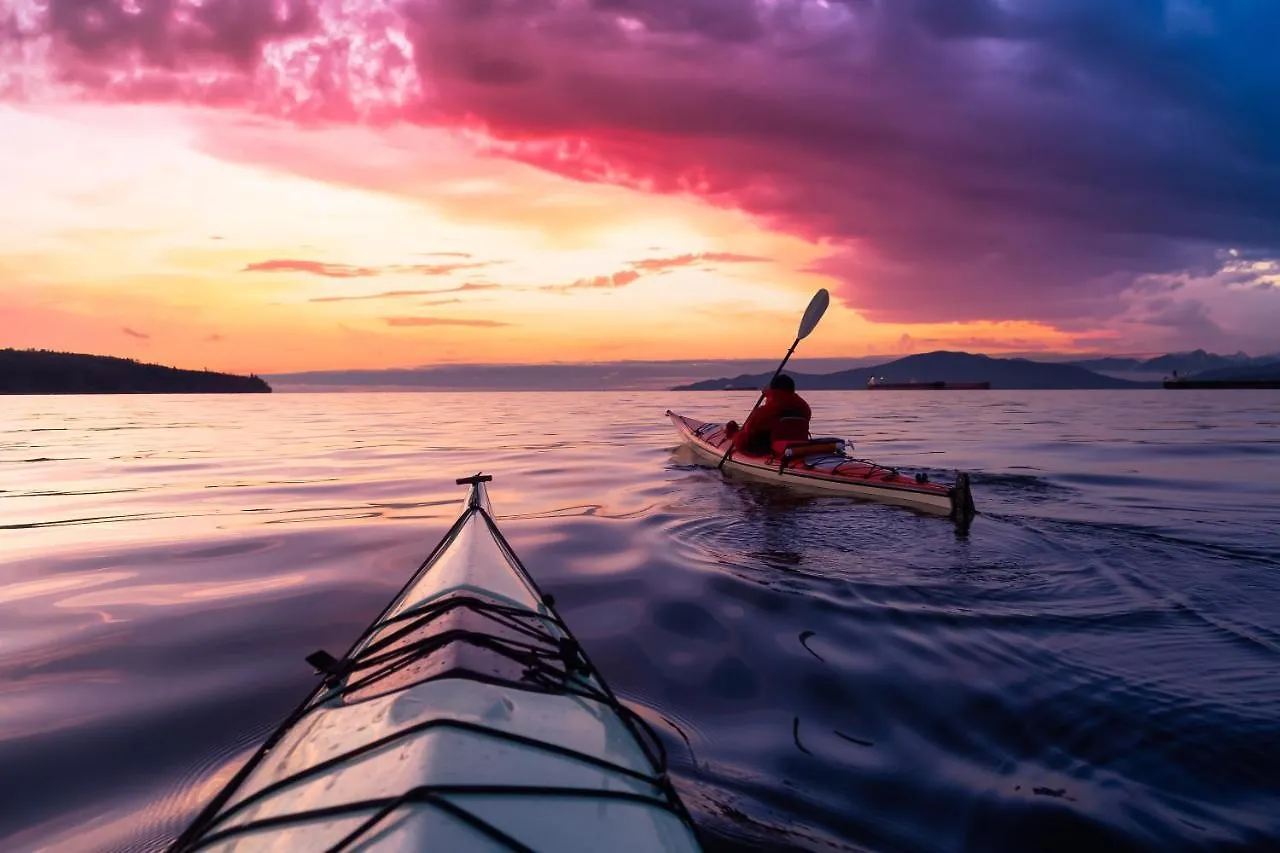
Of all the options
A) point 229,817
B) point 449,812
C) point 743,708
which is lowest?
point 743,708

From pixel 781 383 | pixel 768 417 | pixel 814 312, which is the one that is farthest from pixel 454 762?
pixel 814 312

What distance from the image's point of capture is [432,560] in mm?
5039

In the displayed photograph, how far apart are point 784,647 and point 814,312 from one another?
1203cm

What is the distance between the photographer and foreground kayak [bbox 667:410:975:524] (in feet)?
31.1

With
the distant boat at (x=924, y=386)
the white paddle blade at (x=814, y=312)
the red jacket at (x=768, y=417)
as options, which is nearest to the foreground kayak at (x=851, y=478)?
the red jacket at (x=768, y=417)

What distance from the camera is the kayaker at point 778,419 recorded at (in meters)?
13.0

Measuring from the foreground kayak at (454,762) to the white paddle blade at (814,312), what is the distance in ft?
44.6

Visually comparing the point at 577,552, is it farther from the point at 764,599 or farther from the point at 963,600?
the point at 963,600

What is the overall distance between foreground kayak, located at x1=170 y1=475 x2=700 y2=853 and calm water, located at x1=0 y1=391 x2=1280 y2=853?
90 centimetres

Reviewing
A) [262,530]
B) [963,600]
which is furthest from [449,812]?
[262,530]

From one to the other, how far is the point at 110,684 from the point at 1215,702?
713 cm

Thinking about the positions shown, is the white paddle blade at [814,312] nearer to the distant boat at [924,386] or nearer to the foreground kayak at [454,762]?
the foreground kayak at [454,762]

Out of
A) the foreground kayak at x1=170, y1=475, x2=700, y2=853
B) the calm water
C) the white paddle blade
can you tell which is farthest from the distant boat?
the foreground kayak at x1=170, y1=475, x2=700, y2=853

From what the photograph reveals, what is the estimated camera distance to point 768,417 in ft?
44.8
